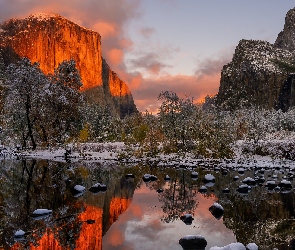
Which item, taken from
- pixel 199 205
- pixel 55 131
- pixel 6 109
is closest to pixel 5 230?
pixel 199 205

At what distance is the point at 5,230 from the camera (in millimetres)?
9938

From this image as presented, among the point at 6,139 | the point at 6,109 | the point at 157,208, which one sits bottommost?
the point at 157,208

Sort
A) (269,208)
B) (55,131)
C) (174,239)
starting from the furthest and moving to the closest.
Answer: (55,131) → (269,208) → (174,239)

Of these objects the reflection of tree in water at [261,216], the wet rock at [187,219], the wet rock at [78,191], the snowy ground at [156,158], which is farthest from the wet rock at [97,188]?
the snowy ground at [156,158]

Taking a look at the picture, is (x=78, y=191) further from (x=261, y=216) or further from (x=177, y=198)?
(x=261, y=216)


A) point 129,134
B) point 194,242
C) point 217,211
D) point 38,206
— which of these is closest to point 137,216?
point 217,211

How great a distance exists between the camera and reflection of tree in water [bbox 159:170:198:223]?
43.8 feet

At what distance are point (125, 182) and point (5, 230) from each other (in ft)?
36.2

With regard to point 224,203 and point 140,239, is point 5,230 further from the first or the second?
point 224,203

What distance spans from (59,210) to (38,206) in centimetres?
124

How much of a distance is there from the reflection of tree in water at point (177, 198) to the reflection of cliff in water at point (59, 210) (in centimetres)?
178

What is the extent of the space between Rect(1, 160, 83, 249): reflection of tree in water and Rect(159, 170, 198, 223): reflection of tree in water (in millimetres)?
3492

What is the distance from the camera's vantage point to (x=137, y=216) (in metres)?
12.8

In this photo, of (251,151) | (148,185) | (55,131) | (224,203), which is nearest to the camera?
(224,203)
